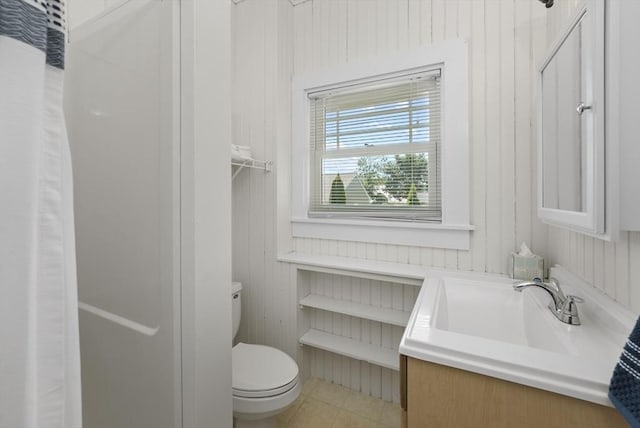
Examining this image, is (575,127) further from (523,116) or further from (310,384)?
(310,384)

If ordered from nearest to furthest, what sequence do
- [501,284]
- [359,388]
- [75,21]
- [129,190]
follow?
[129,190], [75,21], [501,284], [359,388]

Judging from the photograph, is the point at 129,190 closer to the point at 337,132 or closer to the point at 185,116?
the point at 185,116

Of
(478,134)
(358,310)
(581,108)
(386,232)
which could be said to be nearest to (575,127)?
(581,108)

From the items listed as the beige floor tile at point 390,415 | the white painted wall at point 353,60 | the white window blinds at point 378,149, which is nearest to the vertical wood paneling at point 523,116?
the white painted wall at point 353,60

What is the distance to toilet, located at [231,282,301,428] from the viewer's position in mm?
1258

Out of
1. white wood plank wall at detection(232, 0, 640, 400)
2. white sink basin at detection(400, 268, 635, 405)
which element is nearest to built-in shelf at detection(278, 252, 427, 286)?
white wood plank wall at detection(232, 0, 640, 400)

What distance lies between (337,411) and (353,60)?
2209 mm

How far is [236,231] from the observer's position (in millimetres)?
2080

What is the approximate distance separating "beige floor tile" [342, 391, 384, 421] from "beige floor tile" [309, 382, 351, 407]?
0.11ft

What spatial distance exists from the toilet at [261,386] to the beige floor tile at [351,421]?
414 mm

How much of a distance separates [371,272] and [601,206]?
104 centimetres

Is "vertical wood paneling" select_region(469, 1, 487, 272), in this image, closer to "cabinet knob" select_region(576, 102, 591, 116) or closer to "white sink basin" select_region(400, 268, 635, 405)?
"white sink basin" select_region(400, 268, 635, 405)

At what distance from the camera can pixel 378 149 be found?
6.11 feet

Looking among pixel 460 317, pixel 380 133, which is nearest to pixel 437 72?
pixel 380 133
